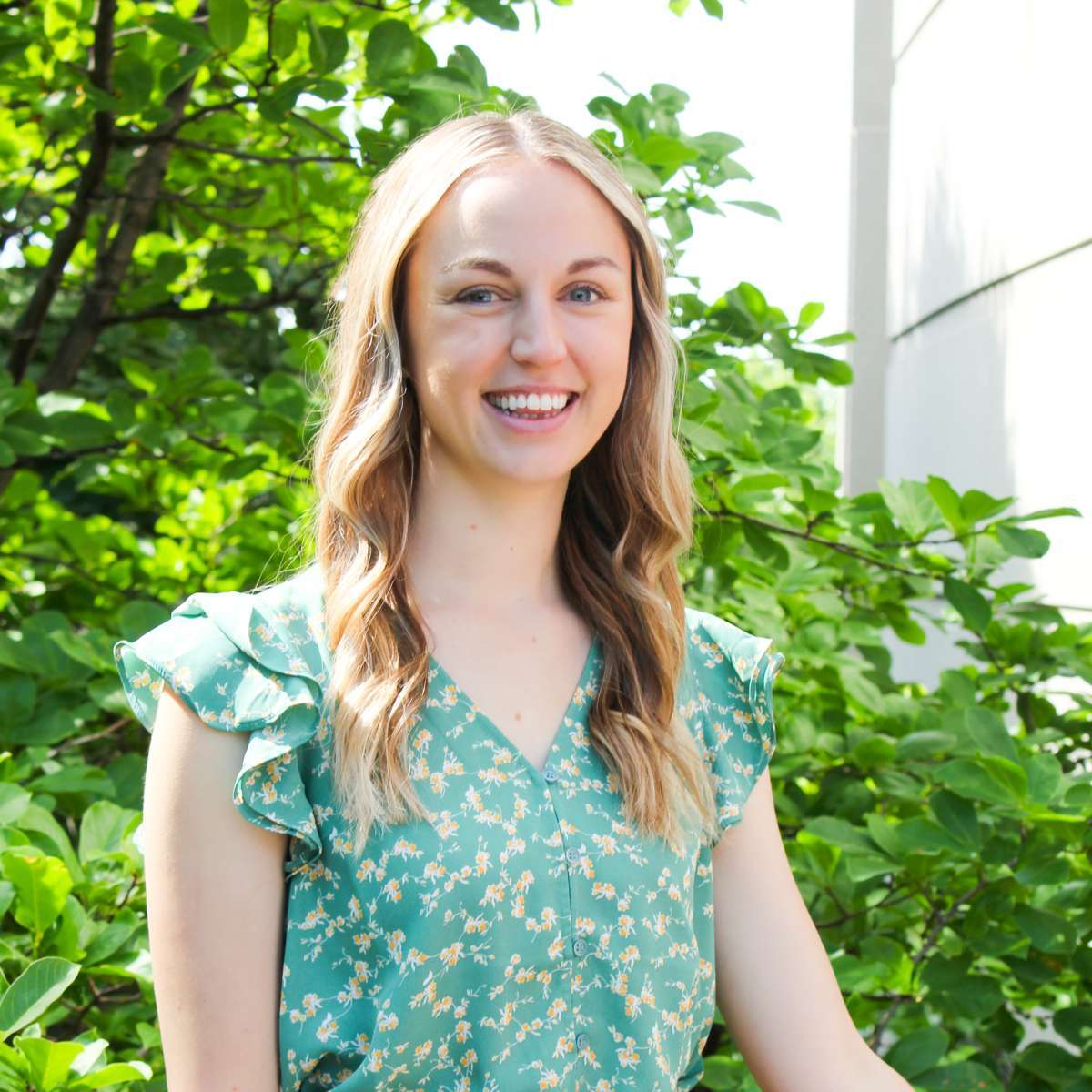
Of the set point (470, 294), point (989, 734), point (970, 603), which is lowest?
point (989, 734)

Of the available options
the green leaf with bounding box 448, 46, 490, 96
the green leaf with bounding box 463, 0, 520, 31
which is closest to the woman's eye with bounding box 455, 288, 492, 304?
the green leaf with bounding box 448, 46, 490, 96

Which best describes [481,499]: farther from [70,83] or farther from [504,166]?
[70,83]

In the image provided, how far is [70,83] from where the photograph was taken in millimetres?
2525

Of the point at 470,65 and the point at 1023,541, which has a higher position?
the point at 470,65

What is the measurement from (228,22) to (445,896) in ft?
4.49

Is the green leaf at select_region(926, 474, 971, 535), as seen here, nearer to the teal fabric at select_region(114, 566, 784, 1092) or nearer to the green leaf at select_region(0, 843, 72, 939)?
the teal fabric at select_region(114, 566, 784, 1092)

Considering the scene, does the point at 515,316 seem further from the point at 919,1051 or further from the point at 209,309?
the point at 209,309

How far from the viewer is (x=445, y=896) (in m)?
1.27

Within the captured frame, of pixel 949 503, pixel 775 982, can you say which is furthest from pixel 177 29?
pixel 775 982

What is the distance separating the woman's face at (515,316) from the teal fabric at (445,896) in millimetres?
255

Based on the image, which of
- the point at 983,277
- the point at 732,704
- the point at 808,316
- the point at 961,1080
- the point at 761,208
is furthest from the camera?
the point at 983,277

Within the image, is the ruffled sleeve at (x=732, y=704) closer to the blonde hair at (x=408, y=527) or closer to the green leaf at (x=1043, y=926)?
the blonde hair at (x=408, y=527)

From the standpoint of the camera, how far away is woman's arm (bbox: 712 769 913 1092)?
4.88 ft

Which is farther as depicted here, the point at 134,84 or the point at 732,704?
the point at 134,84
